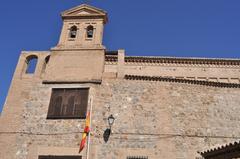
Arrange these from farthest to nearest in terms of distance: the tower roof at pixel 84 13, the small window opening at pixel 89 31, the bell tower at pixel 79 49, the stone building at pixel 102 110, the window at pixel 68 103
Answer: the tower roof at pixel 84 13
the small window opening at pixel 89 31
the bell tower at pixel 79 49
the window at pixel 68 103
the stone building at pixel 102 110

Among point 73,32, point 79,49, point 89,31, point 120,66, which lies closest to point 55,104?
point 79,49

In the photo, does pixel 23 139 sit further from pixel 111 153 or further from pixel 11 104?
pixel 111 153

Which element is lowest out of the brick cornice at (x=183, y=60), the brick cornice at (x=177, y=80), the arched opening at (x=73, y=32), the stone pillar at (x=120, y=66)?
the brick cornice at (x=177, y=80)

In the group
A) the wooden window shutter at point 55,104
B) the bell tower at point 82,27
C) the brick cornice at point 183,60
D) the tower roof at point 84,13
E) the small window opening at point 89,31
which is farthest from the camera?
the brick cornice at point 183,60

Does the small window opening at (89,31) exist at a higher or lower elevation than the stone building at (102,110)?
higher

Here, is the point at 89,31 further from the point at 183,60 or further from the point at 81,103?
the point at 183,60

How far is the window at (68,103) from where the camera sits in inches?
557

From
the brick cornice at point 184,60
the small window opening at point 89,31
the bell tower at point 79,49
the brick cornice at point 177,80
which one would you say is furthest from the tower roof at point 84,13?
the brick cornice at point 177,80

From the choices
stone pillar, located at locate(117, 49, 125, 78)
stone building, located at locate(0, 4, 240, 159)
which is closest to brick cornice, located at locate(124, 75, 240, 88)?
stone building, located at locate(0, 4, 240, 159)

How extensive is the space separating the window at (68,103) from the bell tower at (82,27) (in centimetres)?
252

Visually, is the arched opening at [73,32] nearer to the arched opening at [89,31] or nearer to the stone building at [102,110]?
the stone building at [102,110]

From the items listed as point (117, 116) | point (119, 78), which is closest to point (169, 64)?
point (119, 78)

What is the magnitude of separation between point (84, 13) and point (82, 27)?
827mm

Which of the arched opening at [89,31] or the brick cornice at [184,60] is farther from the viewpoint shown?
the brick cornice at [184,60]
